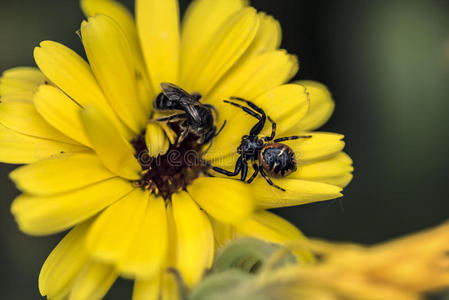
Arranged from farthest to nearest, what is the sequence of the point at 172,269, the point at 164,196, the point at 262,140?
the point at 262,140
the point at 164,196
the point at 172,269

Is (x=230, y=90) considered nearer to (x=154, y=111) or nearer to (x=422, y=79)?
(x=154, y=111)

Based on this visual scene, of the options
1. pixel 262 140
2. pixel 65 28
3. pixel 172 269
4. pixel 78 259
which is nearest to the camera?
pixel 172 269

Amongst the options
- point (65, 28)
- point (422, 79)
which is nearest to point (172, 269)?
point (65, 28)

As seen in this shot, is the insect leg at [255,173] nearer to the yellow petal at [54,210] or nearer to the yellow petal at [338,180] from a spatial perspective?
the yellow petal at [338,180]

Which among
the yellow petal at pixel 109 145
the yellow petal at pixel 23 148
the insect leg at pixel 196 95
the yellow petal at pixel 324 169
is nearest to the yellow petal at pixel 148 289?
the yellow petal at pixel 109 145

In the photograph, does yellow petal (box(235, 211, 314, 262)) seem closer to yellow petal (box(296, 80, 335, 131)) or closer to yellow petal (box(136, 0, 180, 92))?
yellow petal (box(296, 80, 335, 131))

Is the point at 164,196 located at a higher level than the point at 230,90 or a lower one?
lower

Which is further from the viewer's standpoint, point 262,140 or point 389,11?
point 389,11
